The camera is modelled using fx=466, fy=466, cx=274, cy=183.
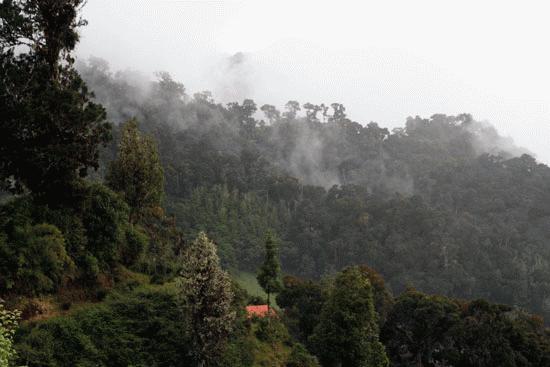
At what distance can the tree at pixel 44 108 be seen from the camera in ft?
80.3

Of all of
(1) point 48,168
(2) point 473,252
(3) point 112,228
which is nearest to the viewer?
(1) point 48,168

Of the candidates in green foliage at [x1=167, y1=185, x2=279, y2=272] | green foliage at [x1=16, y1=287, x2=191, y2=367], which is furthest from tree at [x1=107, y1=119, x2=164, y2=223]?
green foliage at [x1=167, y1=185, x2=279, y2=272]

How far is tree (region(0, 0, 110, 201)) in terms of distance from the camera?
24.5m

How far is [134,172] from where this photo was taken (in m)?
34.4

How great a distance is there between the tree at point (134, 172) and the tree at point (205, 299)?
11.7 meters

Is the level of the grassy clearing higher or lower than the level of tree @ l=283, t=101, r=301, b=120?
lower

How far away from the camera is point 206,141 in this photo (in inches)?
4673

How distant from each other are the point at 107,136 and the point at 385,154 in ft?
427

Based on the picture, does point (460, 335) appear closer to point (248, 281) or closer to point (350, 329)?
point (350, 329)

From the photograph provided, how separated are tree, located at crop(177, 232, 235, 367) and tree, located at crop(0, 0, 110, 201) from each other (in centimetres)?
886

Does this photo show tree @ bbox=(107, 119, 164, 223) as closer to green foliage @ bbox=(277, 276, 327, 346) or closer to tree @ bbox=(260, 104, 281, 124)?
green foliage @ bbox=(277, 276, 327, 346)

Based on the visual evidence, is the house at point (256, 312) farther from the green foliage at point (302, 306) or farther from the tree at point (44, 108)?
the tree at point (44, 108)

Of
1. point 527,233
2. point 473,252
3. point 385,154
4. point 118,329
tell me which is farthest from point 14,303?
point 385,154

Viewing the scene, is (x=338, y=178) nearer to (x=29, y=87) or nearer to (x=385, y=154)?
(x=385, y=154)
